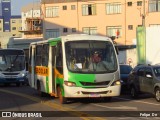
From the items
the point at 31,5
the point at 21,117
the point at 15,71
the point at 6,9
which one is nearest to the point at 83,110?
the point at 21,117

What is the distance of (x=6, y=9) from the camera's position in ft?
534

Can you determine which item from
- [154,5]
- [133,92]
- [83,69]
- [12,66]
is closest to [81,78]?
[83,69]

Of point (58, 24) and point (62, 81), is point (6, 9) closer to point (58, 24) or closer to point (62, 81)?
point (58, 24)

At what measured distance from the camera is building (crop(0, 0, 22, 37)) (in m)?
160

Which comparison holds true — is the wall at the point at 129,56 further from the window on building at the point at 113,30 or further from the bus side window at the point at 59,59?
the window on building at the point at 113,30

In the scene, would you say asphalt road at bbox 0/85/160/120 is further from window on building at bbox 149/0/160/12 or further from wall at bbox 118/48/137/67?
window on building at bbox 149/0/160/12

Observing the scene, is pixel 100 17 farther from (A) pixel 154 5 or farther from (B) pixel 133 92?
(B) pixel 133 92

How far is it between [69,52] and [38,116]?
465 centimetres

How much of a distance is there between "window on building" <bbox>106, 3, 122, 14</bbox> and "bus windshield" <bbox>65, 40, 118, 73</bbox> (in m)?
58.1

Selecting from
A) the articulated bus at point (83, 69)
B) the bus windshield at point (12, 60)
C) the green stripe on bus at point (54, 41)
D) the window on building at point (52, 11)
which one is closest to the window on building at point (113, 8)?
the window on building at point (52, 11)

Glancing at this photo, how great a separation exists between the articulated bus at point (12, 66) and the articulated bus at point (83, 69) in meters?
15.8

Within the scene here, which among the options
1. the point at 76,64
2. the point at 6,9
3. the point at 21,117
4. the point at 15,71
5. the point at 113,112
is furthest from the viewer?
the point at 6,9

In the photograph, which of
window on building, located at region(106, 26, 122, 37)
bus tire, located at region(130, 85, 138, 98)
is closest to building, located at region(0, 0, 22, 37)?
window on building, located at region(106, 26, 122, 37)

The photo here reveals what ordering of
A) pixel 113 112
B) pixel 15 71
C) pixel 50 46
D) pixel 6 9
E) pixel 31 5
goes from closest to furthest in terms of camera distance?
pixel 113 112 → pixel 50 46 → pixel 15 71 → pixel 31 5 → pixel 6 9
